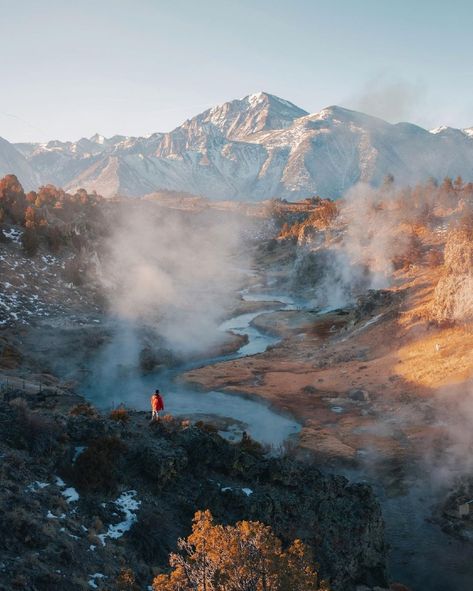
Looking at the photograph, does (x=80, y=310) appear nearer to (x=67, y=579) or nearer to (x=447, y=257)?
(x=447, y=257)

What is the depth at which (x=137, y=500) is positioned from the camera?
679 inches

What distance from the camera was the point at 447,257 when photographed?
168ft

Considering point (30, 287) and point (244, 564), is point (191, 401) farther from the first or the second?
point (244, 564)

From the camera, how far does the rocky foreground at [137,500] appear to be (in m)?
13.2

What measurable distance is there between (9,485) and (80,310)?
1876 inches

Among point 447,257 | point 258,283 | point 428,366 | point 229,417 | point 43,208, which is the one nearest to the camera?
point 229,417

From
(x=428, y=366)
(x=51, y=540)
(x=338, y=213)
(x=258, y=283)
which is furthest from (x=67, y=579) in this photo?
(x=338, y=213)

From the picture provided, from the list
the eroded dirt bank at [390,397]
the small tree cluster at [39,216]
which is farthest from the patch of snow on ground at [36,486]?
the small tree cluster at [39,216]

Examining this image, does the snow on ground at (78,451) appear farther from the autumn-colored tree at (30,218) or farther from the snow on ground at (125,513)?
the autumn-colored tree at (30,218)

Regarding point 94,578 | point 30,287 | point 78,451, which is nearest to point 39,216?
point 30,287

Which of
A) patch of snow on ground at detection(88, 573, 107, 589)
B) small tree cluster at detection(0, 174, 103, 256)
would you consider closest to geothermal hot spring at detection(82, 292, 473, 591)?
patch of snow on ground at detection(88, 573, 107, 589)

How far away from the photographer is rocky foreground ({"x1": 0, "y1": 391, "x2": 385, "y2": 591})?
43.3 feet

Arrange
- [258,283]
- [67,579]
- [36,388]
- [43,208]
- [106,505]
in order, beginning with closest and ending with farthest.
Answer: [67,579] < [106,505] < [36,388] < [43,208] < [258,283]

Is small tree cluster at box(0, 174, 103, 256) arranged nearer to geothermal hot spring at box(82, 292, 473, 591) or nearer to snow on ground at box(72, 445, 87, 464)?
geothermal hot spring at box(82, 292, 473, 591)
